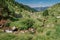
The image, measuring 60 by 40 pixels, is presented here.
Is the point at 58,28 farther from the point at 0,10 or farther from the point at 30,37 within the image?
the point at 0,10

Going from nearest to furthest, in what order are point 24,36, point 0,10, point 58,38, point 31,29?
1. point 58,38
2. point 24,36
3. point 31,29
4. point 0,10

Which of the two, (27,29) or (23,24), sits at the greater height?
(23,24)

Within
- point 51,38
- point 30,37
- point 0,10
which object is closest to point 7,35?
point 30,37

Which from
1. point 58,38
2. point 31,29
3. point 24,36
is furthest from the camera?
point 31,29

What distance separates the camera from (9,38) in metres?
23.9

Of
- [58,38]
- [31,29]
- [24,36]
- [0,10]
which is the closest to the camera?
[58,38]

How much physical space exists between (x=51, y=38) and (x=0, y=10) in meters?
17.0

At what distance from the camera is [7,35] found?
2448 cm

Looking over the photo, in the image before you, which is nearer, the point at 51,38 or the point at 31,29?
the point at 51,38

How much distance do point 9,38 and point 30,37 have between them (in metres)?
1.92

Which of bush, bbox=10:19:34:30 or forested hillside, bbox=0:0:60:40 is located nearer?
forested hillside, bbox=0:0:60:40

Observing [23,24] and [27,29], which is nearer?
[27,29]

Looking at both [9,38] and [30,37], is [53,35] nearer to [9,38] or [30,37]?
[30,37]

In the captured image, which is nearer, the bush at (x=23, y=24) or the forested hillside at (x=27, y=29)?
the forested hillside at (x=27, y=29)
